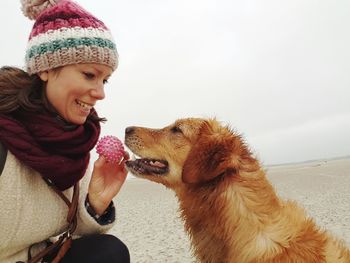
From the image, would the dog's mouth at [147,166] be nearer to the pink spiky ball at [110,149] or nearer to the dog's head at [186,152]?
the dog's head at [186,152]

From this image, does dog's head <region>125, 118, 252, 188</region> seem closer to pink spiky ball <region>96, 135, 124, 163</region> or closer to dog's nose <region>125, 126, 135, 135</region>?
dog's nose <region>125, 126, 135, 135</region>

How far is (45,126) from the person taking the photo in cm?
280

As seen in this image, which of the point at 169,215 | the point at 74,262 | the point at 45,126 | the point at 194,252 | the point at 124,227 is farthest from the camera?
the point at 169,215

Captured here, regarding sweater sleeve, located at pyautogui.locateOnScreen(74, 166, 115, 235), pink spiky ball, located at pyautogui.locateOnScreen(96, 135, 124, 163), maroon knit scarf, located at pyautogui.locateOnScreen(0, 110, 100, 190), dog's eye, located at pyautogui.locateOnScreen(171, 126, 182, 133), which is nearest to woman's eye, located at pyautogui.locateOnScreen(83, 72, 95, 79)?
maroon knit scarf, located at pyautogui.locateOnScreen(0, 110, 100, 190)

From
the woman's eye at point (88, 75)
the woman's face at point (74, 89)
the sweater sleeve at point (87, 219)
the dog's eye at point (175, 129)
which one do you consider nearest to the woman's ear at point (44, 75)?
the woman's face at point (74, 89)

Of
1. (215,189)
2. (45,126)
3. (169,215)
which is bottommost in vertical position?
(169,215)

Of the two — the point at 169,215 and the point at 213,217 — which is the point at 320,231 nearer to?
the point at 213,217

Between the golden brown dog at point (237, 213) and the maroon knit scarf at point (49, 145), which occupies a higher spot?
the maroon knit scarf at point (49, 145)

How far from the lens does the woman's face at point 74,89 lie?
2.92 metres

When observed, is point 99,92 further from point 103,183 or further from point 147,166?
point 147,166

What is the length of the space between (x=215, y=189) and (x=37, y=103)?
1485 millimetres

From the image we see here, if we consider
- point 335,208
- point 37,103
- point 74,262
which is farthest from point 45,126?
point 335,208

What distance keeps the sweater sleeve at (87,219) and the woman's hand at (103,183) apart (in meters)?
0.07

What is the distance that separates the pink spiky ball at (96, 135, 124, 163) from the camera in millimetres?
3303
